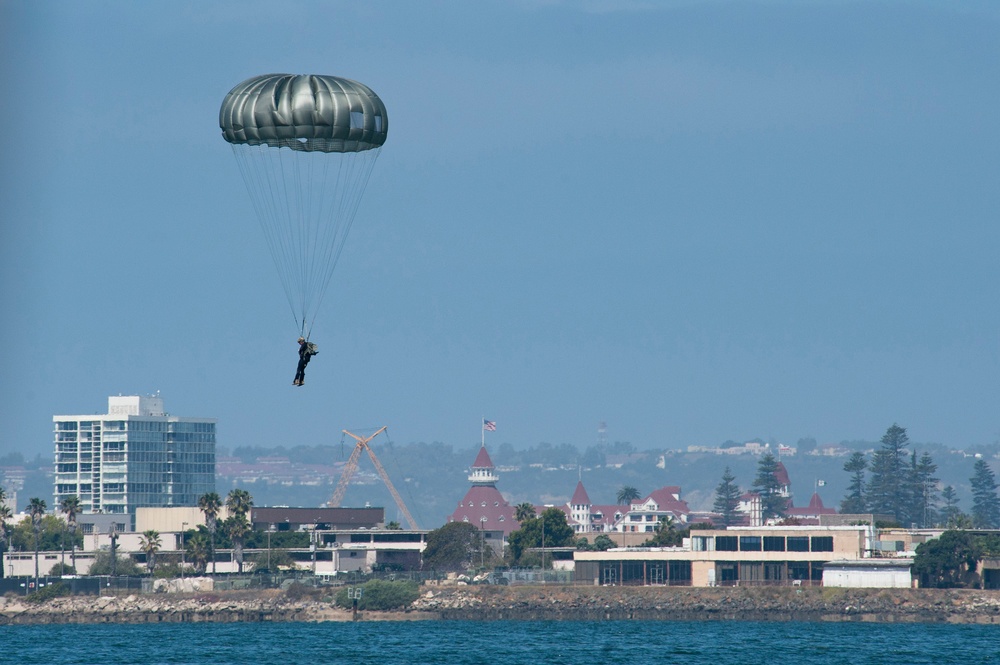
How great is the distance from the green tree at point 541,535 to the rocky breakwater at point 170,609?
98.9 feet

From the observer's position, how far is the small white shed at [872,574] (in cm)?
14050

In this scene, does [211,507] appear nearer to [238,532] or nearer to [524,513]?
[238,532]

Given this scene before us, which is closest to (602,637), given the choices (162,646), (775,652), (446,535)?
(775,652)

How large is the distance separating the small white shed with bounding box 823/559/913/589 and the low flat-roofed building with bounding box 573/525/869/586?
2.59 metres

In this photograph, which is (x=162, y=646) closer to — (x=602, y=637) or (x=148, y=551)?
(x=602, y=637)

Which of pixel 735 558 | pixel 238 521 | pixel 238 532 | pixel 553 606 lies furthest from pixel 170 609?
pixel 735 558

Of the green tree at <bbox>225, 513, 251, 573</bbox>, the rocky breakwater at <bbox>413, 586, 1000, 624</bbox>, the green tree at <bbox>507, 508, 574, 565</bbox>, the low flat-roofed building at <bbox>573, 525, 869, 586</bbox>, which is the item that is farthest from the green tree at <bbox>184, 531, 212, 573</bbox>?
the low flat-roofed building at <bbox>573, 525, 869, 586</bbox>

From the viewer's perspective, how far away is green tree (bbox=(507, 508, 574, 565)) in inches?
6890

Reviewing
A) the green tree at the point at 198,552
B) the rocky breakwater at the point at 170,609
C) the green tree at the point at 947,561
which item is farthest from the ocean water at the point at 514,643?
the green tree at the point at 198,552

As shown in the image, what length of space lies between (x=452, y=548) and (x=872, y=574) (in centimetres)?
5127

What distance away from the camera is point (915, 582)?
140 meters

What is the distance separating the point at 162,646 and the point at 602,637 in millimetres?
29957

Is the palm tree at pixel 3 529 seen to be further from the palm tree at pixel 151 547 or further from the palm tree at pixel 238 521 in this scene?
the palm tree at pixel 238 521

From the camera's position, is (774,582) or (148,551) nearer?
(774,582)
